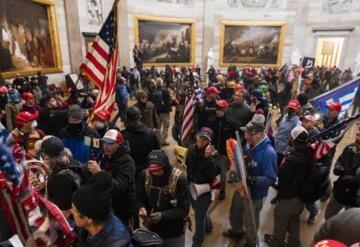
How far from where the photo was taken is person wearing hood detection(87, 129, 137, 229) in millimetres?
2787

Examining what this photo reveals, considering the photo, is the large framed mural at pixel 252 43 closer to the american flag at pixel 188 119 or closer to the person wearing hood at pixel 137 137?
the american flag at pixel 188 119

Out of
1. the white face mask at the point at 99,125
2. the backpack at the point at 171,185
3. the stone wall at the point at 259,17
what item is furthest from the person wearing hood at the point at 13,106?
the stone wall at the point at 259,17

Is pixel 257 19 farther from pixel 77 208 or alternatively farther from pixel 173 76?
pixel 77 208

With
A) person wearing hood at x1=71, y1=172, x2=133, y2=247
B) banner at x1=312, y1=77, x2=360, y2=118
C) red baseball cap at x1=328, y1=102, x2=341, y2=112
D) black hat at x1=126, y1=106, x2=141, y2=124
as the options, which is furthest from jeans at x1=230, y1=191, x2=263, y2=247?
banner at x1=312, y1=77, x2=360, y2=118

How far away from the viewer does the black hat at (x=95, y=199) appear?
5.59ft

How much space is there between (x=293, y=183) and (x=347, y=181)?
61 cm

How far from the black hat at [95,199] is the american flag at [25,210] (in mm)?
263

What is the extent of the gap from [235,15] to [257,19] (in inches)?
68.8

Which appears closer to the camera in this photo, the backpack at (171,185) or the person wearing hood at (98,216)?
the person wearing hood at (98,216)

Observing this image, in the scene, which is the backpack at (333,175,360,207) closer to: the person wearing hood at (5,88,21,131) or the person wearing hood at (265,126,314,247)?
the person wearing hood at (265,126,314,247)

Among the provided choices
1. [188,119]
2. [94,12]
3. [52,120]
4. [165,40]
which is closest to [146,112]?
[188,119]

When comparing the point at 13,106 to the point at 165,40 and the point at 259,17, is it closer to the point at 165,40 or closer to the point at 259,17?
the point at 165,40

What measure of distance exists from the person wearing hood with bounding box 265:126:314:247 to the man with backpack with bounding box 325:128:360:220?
46 centimetres

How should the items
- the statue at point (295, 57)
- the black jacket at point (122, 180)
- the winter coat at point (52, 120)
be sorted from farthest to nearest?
the statue at point (295, 57), the winter coat at point (52, 120), the black jacket at point (122, 180)
